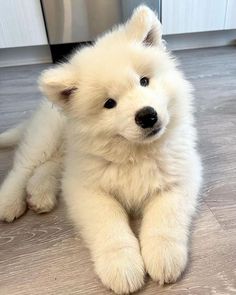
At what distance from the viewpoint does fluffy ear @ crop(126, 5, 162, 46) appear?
38.6 inches

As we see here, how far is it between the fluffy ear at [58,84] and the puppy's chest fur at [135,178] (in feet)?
0.84

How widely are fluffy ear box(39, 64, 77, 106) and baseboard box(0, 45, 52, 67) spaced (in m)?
2.23

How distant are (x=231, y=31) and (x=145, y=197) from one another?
2.70 m

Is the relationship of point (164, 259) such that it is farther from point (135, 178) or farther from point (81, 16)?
point (81, 16)

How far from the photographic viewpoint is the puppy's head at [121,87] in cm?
87

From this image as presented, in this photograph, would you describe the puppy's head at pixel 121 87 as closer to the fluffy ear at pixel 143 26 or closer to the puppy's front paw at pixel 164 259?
the fluffy ear at pixel 143 26

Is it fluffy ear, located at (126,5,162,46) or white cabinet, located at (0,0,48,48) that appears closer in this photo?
fluffy ear, located at (126,5,162,46)

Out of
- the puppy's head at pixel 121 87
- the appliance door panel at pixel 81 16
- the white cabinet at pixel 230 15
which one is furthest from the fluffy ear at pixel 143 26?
the white cabinet at pixel 230 15

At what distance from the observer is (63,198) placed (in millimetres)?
1191

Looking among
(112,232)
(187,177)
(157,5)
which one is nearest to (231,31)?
(157,5)

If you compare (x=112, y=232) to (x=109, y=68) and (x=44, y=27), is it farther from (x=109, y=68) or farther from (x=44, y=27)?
(x=44, y=27)

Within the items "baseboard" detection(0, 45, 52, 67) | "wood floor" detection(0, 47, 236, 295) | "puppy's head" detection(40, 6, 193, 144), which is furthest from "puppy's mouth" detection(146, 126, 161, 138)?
"baseboard" detection(0, 45, 52, 67)

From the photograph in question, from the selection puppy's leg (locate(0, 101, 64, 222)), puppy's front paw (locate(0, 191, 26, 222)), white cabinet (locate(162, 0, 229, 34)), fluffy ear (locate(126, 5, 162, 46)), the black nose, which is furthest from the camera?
white cabinet (locate(162, 0, 229, 34))

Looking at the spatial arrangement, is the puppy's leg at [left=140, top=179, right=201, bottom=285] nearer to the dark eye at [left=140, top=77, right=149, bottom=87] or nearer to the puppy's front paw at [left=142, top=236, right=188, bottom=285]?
the puppy's front paw at [left=142, top=236, right=188, bottom=285]
